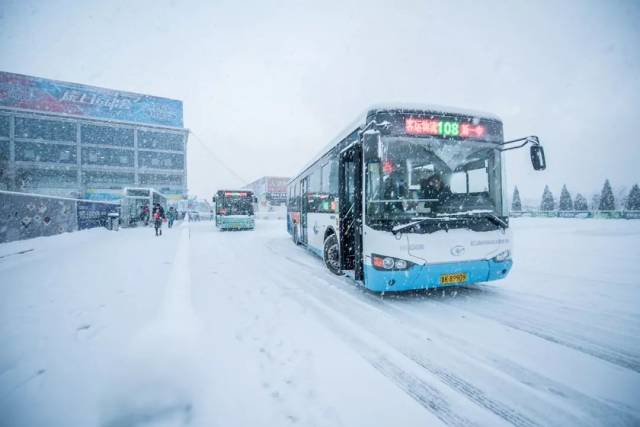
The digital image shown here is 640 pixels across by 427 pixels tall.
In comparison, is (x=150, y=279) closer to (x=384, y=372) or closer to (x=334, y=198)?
(x=334, y=198)

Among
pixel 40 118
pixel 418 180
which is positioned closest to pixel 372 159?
pixel 418 180

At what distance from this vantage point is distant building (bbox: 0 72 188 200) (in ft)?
145

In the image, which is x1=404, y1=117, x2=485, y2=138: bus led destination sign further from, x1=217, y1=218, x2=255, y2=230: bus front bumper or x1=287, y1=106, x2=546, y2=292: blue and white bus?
x1=217, y1=218, x2=255, y2=230: bus front bumper

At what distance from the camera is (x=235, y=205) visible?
65.3 ft

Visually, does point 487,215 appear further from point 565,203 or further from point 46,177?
point 46,177

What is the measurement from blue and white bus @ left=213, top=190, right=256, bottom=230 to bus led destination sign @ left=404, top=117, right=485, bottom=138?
55.2 feet

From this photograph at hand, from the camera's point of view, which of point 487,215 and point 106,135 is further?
point 106,135

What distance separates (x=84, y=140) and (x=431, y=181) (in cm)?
6261

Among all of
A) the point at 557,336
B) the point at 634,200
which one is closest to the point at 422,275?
the point at 557,336

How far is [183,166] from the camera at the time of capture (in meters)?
56.1

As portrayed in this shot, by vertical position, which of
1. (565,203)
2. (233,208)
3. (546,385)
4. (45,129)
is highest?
(45,129)

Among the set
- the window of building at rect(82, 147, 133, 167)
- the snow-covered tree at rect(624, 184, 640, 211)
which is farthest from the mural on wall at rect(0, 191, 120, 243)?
the snow-covered tree at rect(624, 184, 640, 211)

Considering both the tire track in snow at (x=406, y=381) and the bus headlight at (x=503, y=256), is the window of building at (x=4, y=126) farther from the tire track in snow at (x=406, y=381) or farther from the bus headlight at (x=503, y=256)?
the bus headlight at (x=503, y=256)

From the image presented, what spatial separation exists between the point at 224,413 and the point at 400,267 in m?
3.05
